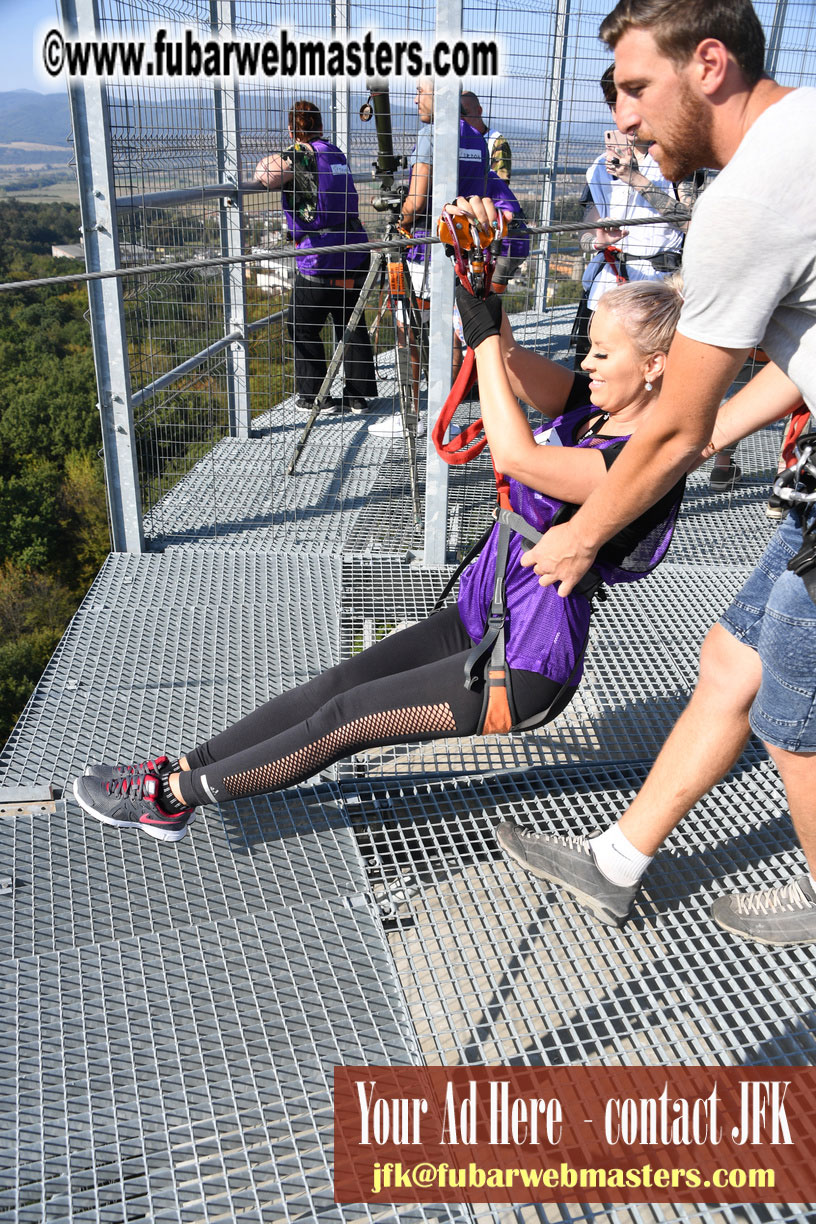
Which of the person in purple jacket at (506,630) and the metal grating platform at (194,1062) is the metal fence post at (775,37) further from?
the metal grating platform at (194,1062)

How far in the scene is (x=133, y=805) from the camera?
6.69 ft

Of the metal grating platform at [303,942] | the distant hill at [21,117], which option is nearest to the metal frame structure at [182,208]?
the metal grating platform at [303,942]

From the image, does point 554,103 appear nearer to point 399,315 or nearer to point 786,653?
point 399,315

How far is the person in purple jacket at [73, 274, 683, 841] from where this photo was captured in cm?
167

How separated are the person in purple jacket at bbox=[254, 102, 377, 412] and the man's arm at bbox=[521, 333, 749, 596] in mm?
2139

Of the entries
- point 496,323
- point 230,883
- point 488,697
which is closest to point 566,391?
point 496,323

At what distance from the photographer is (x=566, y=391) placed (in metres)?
2.00

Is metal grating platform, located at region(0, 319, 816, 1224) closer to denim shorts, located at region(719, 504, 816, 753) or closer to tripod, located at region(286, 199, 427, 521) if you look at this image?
denim shorts, located at region(719, 504, 816, 753)

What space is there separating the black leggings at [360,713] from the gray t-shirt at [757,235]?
79 centimetres

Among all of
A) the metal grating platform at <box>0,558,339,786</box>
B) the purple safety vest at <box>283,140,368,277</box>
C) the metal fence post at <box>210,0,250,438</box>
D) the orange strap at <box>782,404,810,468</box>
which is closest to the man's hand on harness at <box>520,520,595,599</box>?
the orange strap at <box>782,404,810,468</box>

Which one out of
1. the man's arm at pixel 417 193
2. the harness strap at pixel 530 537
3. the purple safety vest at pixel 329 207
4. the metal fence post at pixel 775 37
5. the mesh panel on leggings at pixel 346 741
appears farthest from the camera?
the metal fence post at pixel 775 37

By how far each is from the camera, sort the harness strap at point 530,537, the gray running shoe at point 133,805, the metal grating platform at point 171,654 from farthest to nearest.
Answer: the metal grating platform at point 171,654 → the gray running shoe at point 133,805 → the harness strap at point 530,537

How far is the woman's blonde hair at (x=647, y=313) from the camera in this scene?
1660 millimetres

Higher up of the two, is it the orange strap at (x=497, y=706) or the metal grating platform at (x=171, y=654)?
the orange strap at (x=497, y=706)
